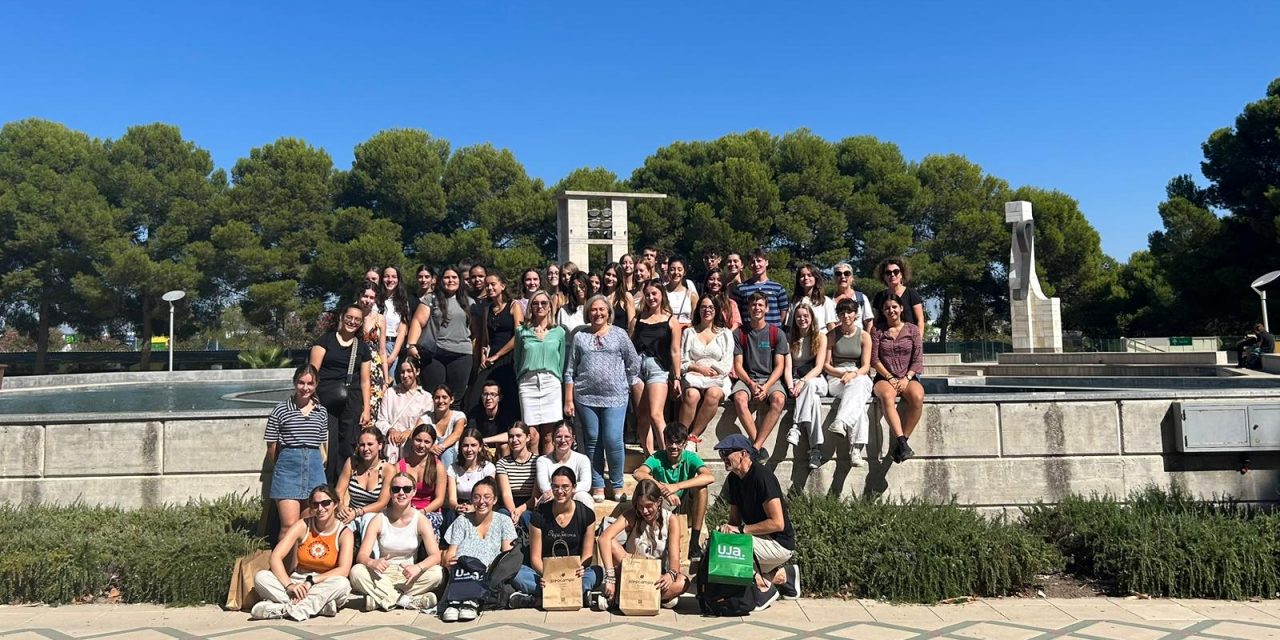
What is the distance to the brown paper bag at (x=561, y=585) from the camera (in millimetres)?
5129

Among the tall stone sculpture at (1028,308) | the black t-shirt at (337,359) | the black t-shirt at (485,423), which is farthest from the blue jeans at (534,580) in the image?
the tall stone sculpture at (1028,308)

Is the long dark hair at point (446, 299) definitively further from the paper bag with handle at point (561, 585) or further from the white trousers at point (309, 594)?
the paper bag with handle at point (561, 585)

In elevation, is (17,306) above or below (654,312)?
above

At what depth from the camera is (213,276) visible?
38.3 meters

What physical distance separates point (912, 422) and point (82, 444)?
6427 mm

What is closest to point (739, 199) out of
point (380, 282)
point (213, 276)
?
point (213, 276)

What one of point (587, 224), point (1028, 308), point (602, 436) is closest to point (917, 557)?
point (602, 436)

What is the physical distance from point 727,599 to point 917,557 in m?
1.28

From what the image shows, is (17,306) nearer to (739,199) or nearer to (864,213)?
(739,199)

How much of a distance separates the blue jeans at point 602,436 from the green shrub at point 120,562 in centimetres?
231

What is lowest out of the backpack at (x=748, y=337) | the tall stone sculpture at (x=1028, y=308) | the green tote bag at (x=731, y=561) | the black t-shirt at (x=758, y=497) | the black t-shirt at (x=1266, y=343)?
the green tote bag at (x=731, y=561)

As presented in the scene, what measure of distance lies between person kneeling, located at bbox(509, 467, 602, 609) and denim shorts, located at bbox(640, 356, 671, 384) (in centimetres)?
132

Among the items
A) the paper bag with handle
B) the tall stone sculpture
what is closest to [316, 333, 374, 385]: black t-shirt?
the paper bag with handle

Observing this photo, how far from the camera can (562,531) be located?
5.41 m
